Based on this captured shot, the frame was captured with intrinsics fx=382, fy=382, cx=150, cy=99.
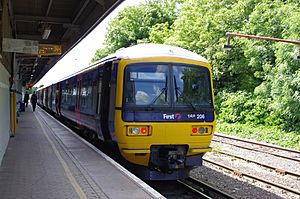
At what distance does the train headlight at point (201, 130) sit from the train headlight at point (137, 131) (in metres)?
1.09

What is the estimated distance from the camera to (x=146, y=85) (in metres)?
8.33

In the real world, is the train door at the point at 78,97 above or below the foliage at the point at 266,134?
above

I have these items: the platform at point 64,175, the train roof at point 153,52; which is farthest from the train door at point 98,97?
the train roof at point 153,52

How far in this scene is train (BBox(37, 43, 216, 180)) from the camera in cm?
814

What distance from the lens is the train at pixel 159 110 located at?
8141 millimetres

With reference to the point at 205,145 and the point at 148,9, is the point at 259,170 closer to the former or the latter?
the point at 205,145

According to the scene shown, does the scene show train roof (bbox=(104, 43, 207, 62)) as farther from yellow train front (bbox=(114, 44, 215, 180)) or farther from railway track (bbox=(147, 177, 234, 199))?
railway track (bbox=(147, 177, 234, 199))

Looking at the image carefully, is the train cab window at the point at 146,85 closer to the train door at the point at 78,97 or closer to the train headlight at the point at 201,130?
the train headlight at the point at 201,130

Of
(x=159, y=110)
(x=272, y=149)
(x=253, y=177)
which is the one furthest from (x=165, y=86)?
(x=272, y=149)

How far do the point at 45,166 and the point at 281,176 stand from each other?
642 cm

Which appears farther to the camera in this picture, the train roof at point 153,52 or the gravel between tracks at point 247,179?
the gravel between tracks at point 247,179

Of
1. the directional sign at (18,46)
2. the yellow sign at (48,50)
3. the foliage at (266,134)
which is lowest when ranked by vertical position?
the foliage at (266,134)

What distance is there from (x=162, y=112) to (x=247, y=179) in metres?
3.59

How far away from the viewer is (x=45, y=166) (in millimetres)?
8391
